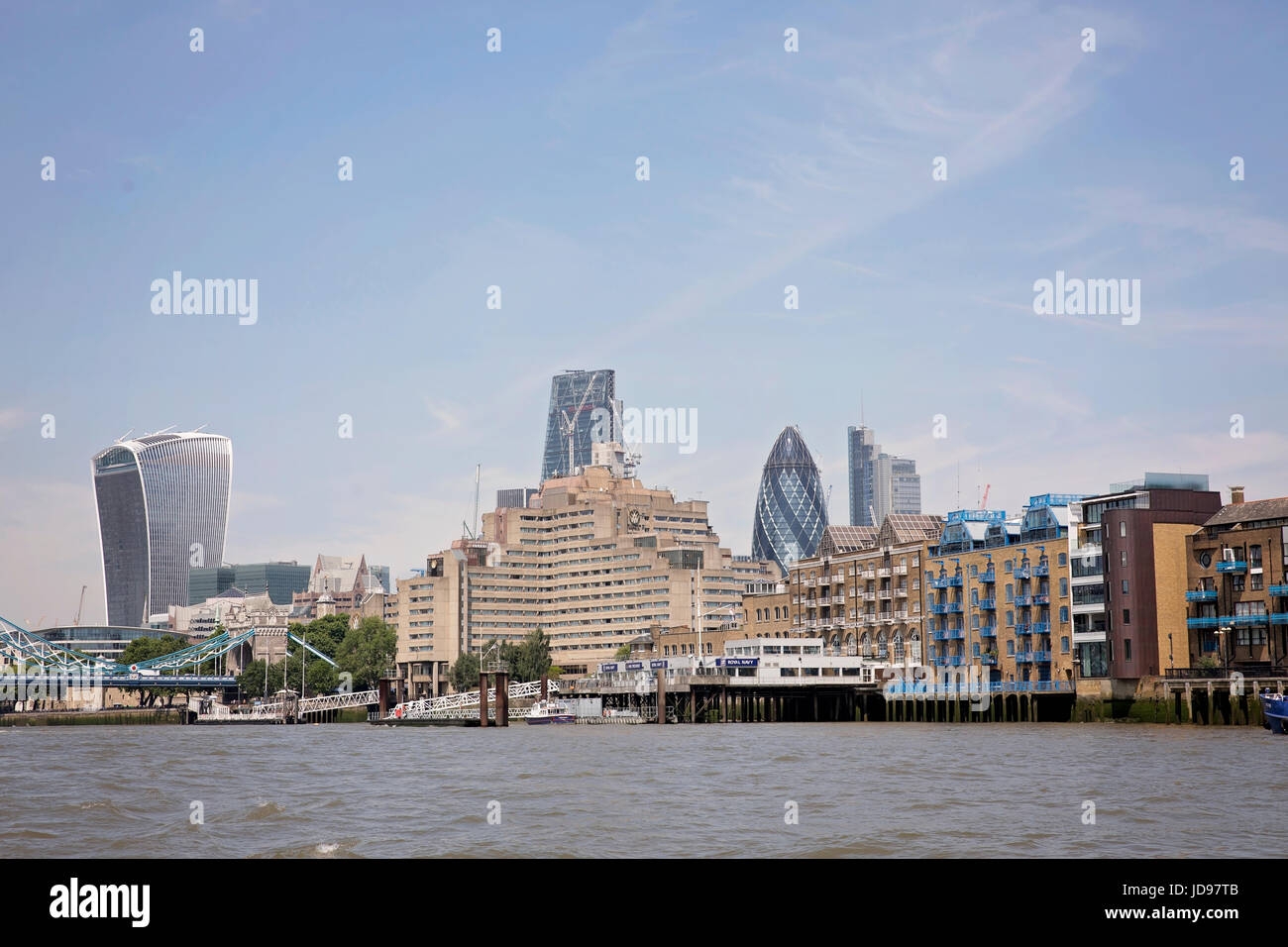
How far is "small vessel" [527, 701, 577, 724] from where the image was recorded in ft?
500

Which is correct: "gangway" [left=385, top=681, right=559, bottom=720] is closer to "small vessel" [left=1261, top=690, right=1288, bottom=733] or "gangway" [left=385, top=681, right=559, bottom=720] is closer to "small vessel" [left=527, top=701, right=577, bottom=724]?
"small vessel" [left=527, top=701, right=577, bottom=724]

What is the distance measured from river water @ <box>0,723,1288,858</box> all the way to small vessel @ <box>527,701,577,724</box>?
65054 mm

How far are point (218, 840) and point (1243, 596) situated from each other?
97310 millimetres

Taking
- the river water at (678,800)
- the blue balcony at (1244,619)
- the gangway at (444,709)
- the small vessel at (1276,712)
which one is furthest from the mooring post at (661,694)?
the small vessel at (1276,712)

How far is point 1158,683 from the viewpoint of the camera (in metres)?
113

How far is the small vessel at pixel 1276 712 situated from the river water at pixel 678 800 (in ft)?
16.4

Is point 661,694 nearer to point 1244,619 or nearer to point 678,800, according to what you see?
point 1244,619

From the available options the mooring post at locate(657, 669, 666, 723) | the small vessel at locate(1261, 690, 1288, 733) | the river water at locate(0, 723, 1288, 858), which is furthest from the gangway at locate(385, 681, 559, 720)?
the small vessel at locate(1261, 690, 1288, 733)

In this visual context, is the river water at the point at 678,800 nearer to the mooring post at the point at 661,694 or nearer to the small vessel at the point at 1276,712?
the small vessel at the point at 1276,712
